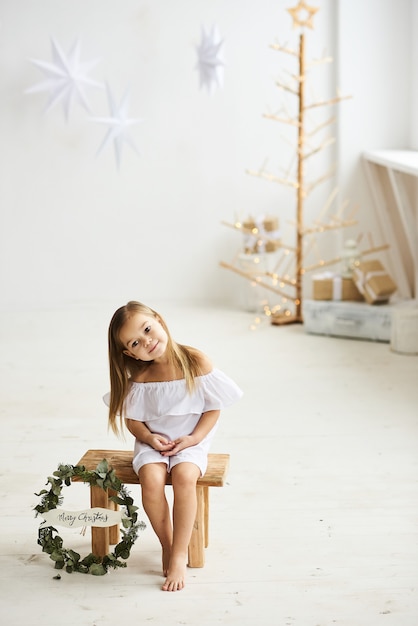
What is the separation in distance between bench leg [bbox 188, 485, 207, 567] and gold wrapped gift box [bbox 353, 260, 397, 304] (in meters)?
2.68

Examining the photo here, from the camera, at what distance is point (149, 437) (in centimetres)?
235

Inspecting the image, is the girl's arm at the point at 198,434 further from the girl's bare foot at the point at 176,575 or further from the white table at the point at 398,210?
the white table at the point at 398,210

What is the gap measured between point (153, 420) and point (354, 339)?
2.61m

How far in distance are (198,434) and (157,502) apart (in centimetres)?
21

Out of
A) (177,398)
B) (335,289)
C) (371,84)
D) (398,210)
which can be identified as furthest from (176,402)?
(371,84)

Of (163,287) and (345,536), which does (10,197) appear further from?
(345,536)

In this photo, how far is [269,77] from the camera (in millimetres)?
5672

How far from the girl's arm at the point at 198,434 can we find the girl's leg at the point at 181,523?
9 cm

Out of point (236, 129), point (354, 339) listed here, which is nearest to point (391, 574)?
point (354, 339)

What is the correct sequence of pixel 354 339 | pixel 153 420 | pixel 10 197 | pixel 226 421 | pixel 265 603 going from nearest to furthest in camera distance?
pixel 265 603 < pixel 153 420 < pixel 226 421 < pixel 354 339 < pixel 10 197

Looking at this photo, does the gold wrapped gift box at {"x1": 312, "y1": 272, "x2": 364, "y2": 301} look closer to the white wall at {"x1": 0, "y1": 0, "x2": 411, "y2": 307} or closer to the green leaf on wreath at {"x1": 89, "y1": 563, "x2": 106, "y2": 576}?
the white wall at {"x1": 0, "y1": 0, "x2": 411, "y2": 307}

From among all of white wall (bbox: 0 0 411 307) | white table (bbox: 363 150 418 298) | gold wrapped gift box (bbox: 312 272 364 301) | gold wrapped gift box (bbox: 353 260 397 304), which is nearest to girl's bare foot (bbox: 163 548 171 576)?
gold wrapped gift box (bbox: 353 260 397 304)

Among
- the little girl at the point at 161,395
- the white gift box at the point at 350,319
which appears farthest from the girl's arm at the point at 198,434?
the white gift box at the point at 350,319

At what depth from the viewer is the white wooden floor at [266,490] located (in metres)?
2.13
